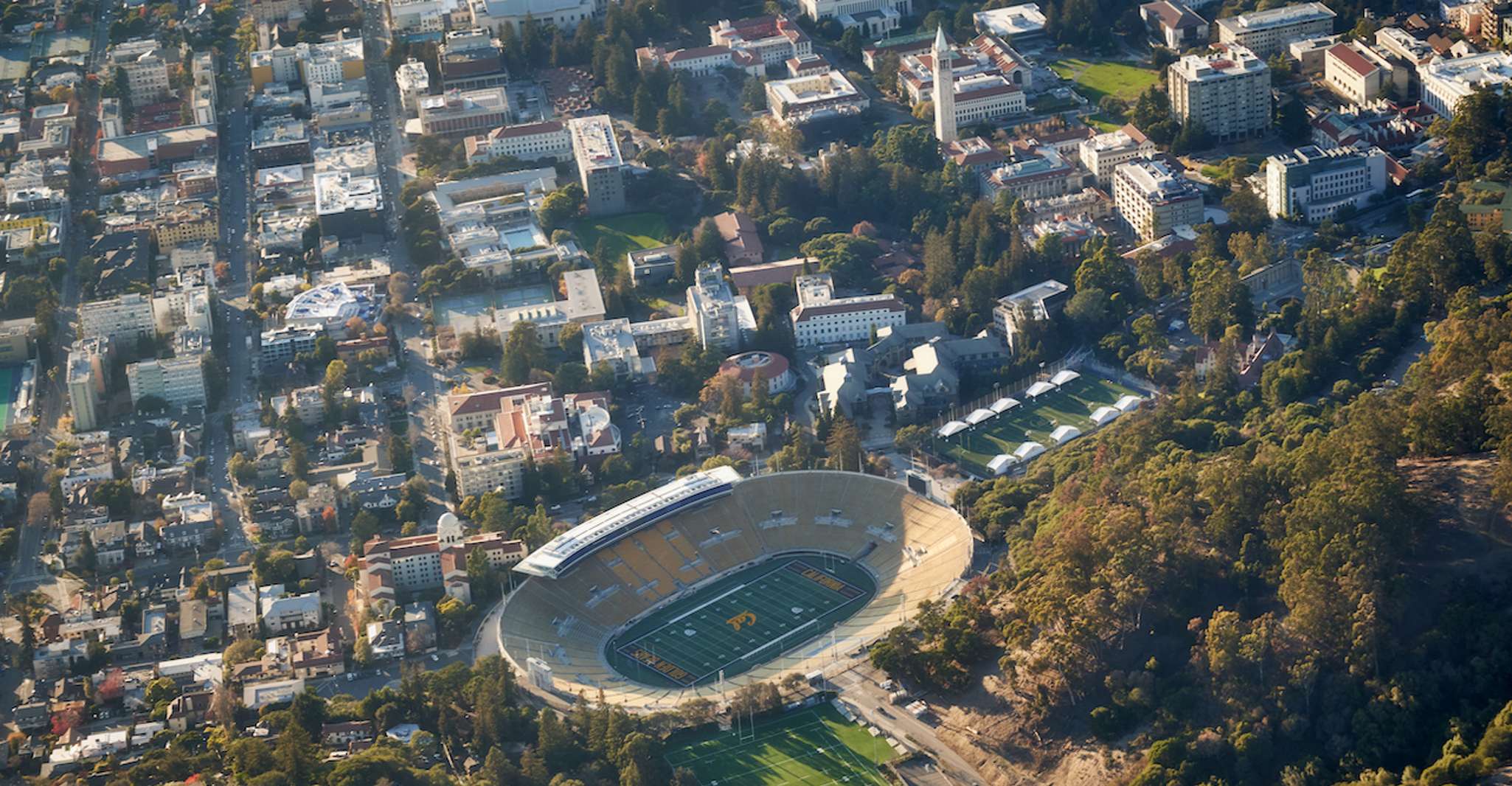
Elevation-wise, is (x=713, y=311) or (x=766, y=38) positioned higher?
(x=766, y=38)

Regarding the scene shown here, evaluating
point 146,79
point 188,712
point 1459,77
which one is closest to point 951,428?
point 188,712

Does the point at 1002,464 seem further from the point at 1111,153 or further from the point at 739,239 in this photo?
the point at 1111,153

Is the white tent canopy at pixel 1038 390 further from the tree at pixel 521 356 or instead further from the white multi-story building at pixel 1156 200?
the tree at pixel 521 356

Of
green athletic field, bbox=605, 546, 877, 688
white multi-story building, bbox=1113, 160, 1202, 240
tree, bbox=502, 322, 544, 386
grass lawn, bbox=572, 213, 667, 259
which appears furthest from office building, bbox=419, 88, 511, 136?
green athletic field, bbox=605, 546, 877, 688

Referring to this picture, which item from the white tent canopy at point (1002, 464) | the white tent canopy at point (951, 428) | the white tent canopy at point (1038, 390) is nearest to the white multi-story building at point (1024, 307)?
the white tent canopy at point (1038, 390)

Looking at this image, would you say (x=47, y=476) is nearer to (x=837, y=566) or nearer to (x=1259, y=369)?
(x=837, y=566)

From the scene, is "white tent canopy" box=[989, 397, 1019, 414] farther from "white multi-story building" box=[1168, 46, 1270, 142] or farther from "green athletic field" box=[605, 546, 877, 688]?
"white multi-story building" box=[1168, 46, 1270, 142]
